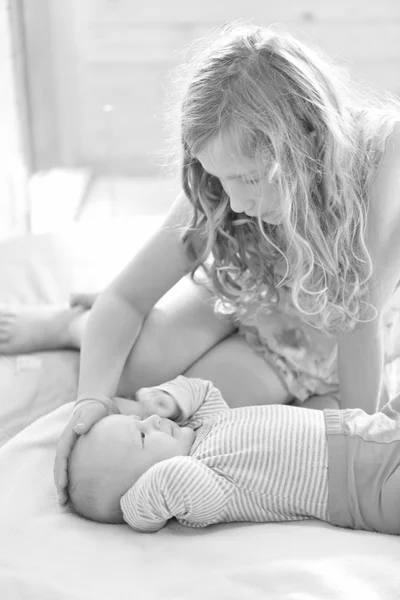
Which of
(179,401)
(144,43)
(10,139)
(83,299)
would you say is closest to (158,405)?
(179,401)

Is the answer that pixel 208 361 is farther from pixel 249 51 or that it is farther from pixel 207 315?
pixel 249 51

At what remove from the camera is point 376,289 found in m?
1.29

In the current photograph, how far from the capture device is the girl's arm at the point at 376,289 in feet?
4.15

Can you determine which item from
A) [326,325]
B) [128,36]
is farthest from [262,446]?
[128,36]

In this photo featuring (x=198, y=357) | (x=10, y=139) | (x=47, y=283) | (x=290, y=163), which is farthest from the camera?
(x=10, y=139)

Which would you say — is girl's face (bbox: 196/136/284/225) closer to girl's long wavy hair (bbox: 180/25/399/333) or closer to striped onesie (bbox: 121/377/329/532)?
girl's long wavy hair (bbox: 180/25/399/333)

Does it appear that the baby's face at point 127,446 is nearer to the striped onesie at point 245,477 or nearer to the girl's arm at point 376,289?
the striped onesie at point 245,477

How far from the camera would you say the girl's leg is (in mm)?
1386

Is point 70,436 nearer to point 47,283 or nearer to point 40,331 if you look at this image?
point 40,331

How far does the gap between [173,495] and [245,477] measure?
0.37 feet

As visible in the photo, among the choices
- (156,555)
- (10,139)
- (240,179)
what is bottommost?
(156,555)

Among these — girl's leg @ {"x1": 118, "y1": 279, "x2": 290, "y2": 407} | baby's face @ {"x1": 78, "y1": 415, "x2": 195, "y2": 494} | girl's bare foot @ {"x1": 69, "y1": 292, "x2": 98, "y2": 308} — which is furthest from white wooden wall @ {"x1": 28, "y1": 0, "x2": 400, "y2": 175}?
baby's face @ {"x1": 78, "y1": 415, "x2": 195, "y2": 494}

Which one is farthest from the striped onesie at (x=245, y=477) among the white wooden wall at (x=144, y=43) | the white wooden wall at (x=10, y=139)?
the white wooden wall at (x=144, y=43)

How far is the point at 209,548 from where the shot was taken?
3.38ft
